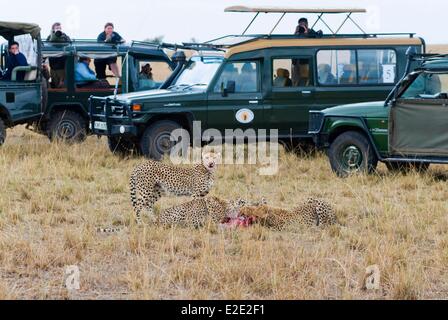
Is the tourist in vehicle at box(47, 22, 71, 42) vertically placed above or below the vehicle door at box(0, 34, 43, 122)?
above

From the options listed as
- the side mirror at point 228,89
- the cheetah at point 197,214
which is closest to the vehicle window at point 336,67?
the side mirror at point 228,89

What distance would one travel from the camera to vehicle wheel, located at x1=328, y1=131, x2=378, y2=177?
13060 mm

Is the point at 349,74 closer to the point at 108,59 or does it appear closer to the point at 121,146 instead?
the point at 121,146

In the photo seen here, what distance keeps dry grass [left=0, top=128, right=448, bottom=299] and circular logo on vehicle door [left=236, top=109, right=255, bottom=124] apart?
1.98 meters

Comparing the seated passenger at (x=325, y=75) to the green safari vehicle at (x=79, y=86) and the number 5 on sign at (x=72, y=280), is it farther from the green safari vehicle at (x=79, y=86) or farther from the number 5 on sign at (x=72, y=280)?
the number 5 on sign at (x=72, y=280)

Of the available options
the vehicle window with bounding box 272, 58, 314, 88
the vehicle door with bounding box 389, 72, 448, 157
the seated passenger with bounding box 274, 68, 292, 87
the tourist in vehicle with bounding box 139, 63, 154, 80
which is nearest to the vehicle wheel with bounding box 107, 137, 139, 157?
the tourist in vehicle with bounding box 139, 63, 154, 80

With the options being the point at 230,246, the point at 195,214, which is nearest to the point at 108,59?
the point at 195,214

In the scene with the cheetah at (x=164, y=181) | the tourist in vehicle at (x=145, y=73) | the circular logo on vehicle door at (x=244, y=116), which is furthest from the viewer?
the tourist in vehicle at (x=145, y=73)

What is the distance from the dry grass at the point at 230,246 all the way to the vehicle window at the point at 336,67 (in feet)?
8.95

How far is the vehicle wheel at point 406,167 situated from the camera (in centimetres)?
1326

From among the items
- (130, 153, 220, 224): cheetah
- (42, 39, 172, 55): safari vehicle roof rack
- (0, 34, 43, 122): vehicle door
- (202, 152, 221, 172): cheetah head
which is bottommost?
(130, 153, 220, 224): cheetah

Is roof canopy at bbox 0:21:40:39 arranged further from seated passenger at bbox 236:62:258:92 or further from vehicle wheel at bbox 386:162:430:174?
vehicle wheel at bbox 386:162:430:174

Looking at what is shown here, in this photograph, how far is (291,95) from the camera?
15367 millimetres
